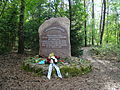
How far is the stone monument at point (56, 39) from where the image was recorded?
661 cm

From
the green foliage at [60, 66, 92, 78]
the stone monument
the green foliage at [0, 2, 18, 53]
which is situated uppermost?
the green foliage at [0, 2, 18, 53]

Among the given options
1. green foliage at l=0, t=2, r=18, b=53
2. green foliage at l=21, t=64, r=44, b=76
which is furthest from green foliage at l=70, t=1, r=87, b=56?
green foliage at l=0, t=2, r=18, b=53

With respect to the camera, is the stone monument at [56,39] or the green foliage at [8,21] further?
the green foliage at [8,21]

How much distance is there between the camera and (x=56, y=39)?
6.61 meters

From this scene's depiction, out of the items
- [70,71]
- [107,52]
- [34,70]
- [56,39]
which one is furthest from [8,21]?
[107,52]

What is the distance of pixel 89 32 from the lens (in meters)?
21.1

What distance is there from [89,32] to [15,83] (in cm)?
1877

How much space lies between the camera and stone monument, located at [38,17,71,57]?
6605mm

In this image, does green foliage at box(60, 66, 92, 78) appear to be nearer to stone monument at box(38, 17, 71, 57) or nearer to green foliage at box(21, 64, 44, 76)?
green foliage at box(21, 64, 44, 76)

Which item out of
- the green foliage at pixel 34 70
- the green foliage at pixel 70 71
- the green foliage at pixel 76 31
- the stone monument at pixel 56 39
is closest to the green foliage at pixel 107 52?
the green foliage at pixel 76 31

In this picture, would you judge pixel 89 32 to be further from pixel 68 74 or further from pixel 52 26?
pixel 68 74

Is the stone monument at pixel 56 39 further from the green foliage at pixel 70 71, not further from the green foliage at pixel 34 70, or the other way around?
the green foliage at pixel 70 71

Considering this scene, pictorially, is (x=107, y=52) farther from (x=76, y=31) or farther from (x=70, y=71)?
(x=70, y=71)

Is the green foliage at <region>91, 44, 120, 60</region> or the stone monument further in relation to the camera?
the green foliage at <region>91, 44, 120, 60</region>
